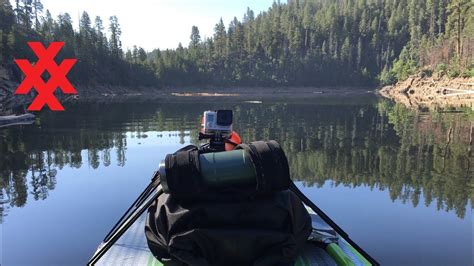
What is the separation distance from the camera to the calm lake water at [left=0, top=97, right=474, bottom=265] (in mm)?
7379

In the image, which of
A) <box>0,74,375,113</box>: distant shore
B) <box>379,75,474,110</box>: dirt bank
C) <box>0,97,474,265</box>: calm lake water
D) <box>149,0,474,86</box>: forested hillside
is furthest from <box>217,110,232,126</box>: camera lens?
<box>149,0,474,86</box>: forested hillside

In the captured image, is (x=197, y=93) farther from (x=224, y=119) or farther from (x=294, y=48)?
(x=224, y=119)

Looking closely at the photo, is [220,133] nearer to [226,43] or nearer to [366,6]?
[226,43]

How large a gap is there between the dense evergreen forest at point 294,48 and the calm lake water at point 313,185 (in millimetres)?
58580

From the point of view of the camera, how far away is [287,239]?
3.39m

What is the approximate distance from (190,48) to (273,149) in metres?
132

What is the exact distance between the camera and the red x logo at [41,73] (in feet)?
216

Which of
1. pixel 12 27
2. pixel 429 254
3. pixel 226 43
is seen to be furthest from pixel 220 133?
pixel 226 43

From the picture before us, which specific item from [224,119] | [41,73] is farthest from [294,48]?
[224,119]

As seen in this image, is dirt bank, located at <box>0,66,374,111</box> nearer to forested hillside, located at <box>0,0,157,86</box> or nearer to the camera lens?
forested hillside, located at <box>0,0,157,86</box>

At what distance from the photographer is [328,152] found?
1762cm

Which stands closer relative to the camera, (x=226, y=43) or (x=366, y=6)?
(x=226, y=43)

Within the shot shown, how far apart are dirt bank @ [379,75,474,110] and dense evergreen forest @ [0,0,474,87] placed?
2.59 meters

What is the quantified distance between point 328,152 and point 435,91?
6541 centimetres
